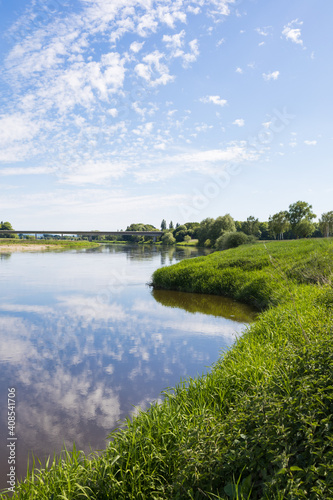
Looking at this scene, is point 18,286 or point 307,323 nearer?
point 307,323

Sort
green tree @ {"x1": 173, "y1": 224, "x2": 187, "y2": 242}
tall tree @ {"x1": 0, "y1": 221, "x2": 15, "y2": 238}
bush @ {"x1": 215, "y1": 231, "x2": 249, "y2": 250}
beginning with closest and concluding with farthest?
bush @ {"x1": 215, "y1": 231, "x2": 249, "y2": 250}
green tree @ {"x1": 173, "y1": 224, "x2": 187, "y2": 242}
tall tree @ {"x1": 0, "y1": 221, "x2": 15, "y2": 238}

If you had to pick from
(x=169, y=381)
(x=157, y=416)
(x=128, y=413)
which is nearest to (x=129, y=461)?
(x=157, y=416)

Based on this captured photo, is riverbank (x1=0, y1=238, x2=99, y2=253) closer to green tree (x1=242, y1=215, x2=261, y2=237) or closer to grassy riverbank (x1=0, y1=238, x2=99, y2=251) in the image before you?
grassy riverbank (x1=0, y1=238, x2=99, y2=251)

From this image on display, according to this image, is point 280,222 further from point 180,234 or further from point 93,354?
point 93,354

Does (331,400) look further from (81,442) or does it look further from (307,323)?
(81,442)

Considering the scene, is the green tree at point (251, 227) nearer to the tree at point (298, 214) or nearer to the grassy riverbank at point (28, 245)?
the tree at point (298, 214)

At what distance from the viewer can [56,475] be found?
3.23 metres

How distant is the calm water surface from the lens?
5.36 meters

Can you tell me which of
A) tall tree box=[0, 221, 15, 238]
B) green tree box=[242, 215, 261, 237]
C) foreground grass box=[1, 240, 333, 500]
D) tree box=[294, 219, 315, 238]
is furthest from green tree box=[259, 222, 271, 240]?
tall tree box=[0, 221, 15, 238]

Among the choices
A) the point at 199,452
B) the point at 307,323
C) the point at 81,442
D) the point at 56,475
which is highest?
the point at 307,323

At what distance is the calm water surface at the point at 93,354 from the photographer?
5363 mm

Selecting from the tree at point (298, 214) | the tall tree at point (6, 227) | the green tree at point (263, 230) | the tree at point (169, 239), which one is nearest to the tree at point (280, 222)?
the tree at point (298, 214)

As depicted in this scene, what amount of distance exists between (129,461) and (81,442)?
6.43ft

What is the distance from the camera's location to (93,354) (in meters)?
8.32
